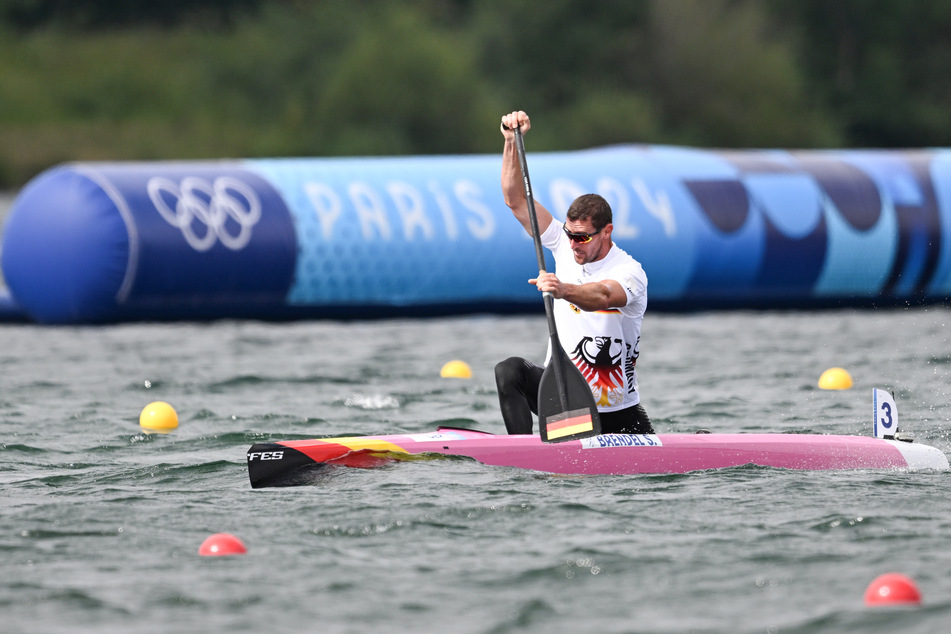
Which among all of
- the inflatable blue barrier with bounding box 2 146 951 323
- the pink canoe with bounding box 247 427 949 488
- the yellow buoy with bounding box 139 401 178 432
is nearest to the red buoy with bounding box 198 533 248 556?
A: the pink canoe with bounding box 247 427 949 488

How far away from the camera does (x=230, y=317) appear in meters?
15.4

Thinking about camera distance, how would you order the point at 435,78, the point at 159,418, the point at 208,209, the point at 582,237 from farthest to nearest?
the point at 435,78
the point at 208,209
the point at 159,418
the point at 582,237

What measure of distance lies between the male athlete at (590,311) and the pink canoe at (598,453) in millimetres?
206

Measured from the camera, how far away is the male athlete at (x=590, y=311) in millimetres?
7445

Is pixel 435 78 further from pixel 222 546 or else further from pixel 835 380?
pixel 222 546

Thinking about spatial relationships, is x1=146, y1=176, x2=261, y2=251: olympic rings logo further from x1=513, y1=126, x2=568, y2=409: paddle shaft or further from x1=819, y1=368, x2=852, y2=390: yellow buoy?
x1=513, y1=126, x2=568, y2=409: paddle shaft

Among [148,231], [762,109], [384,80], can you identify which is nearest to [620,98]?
[762,109]

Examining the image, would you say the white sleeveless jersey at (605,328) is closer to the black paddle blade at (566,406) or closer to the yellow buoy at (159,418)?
the black paddle blade at (566,406)

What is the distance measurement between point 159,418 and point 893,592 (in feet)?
18.7

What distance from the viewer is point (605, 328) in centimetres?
767

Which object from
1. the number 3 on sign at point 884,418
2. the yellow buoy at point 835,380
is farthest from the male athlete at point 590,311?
the yellow buoy at point 835,380

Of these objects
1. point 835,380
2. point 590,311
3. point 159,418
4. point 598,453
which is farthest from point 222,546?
point 835,380

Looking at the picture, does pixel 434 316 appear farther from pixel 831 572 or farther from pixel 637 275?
pixel 831 572

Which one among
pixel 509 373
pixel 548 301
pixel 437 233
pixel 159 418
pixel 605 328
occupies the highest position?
pixel 437 233
